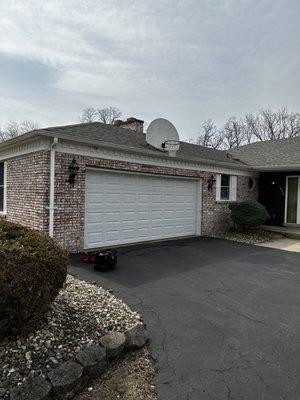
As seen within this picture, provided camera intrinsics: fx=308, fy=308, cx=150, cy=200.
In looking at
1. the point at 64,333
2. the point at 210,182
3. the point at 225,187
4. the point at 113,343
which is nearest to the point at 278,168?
the point at 225,187

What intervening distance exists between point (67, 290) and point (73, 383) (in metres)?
2.08

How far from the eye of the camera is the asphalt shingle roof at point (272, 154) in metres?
13.4

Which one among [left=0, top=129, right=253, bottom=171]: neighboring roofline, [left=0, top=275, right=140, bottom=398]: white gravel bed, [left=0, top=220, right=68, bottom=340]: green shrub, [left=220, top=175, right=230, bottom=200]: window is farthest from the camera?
[left=220, top=175, right=230, bottom=200]: window

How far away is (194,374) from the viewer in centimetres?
303

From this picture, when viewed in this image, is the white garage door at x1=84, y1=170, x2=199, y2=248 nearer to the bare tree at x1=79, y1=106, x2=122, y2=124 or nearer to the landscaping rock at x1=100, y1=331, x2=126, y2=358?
the landscaping rock at x1=100, y1=331, x2=126, y2=358

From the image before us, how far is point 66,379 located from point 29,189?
6237 millimetres

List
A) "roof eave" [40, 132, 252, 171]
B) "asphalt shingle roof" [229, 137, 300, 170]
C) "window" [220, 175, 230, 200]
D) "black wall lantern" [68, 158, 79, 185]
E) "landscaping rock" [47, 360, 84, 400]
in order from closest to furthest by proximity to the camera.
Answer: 1. "landscaping rock" [47, 360, 84, 400]
2. "roof eave" [40, 132, 252, 171]
3. "black wall lantern" [68, 158, 79, 185]
4. "window" [220, 175, 230, 200]
5. "asphalt shingle roof" [229, 137, 300, 170]

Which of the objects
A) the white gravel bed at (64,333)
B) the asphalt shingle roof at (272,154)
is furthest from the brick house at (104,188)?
the white gravel bed at (64,333)

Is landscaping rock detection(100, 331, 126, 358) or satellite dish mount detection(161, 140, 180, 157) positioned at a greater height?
satellite dish mount detection(161, 140, 180, 157)

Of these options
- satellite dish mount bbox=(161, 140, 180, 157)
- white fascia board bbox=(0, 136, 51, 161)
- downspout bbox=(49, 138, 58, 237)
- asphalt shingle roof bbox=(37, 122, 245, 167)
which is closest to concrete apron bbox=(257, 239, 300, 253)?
asphalt shingle roof bbox=(37, 122, 245, 167)

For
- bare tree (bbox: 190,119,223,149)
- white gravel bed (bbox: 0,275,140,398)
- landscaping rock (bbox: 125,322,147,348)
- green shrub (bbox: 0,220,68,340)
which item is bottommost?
landscaping rock (bbox: 125,322,147,348)

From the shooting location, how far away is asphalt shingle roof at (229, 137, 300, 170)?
1342 centimetres

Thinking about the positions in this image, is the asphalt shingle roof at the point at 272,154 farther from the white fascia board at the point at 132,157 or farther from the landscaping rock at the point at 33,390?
the landscaping rock at the point at 33,390

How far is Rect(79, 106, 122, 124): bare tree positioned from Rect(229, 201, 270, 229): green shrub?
103 ft
